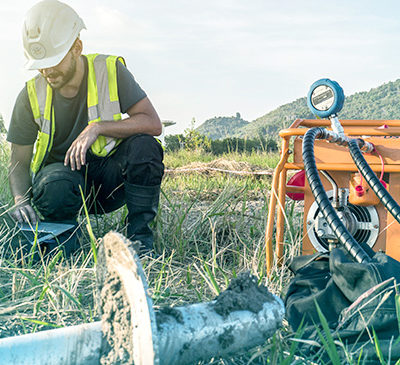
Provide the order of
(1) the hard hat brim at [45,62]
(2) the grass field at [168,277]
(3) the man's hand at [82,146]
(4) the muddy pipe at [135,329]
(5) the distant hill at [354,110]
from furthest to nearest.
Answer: (5) the distant hill at [354,110], (1) the hard hat brim at [45,62], (3) the man's hand at [82,146], (2) the grass field at [168,277], (4) the muddy pipe at [135,329]

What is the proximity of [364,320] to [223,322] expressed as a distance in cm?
50

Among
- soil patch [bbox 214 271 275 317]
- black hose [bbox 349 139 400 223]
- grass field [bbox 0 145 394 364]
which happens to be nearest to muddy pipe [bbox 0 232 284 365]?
soil patch [bbox 214 271 275 317]

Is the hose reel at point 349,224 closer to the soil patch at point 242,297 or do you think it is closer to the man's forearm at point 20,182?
the soil patch at point 242,297

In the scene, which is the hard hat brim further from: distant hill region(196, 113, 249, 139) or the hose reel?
distant hill region(196, 113, 249, 139)

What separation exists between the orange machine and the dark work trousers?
0.77 metres

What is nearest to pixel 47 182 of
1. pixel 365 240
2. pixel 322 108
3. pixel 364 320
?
pixel 322 108

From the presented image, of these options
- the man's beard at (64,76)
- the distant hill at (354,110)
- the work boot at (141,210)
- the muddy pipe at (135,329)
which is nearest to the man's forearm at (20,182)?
the man's beard at (64,76)

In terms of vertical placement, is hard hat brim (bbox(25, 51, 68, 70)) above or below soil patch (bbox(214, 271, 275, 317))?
above

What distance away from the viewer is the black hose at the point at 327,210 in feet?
5.09

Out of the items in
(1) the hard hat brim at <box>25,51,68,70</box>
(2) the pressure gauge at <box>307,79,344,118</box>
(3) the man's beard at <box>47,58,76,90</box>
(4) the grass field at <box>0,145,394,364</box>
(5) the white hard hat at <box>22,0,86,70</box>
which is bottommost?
(4) the grass field at <box>0,145,394,364</box>

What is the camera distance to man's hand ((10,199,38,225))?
103 inches

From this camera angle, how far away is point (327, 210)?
1625 millimetres

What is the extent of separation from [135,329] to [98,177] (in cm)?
196

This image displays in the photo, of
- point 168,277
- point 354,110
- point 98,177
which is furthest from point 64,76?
point 354,110
